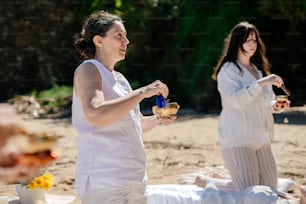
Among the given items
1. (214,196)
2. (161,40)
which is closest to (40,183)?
(214,196)

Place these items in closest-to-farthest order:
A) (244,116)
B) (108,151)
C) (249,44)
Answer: (108,151) < (244,116) < (249,44)

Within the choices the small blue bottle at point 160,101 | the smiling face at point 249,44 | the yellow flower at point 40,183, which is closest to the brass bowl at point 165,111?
the small blue bottle at point 160,101

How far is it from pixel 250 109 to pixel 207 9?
832 cm

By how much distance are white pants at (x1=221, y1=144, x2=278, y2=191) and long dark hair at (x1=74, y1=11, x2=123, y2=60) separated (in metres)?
1.71

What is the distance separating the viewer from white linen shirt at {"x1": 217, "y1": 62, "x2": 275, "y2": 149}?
13.7 feet

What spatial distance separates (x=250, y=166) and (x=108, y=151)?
1851 millimetres

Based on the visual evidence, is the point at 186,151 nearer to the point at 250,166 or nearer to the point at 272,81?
the point at 250,166

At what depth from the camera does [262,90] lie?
13.9 ft

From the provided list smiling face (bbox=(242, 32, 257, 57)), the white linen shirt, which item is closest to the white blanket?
the white linen shirt

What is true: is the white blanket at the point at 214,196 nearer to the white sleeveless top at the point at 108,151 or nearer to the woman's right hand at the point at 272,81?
the woman's right hand at the point at 272,81

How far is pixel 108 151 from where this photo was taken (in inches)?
101

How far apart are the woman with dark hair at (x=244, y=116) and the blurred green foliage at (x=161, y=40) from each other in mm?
7405

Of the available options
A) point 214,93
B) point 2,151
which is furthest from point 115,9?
point 2,151

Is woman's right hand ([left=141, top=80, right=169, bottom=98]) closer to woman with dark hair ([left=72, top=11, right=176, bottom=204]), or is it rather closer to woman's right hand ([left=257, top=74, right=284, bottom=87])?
woman with dark hair ([left=72, top=11, right=176, bottom=204])
